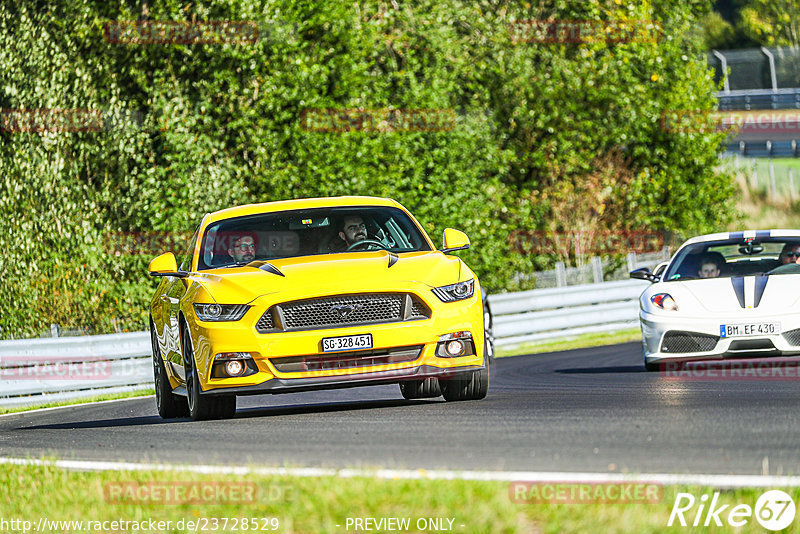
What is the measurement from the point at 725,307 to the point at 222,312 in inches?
208

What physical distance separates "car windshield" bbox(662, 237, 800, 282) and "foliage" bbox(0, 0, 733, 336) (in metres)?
11.7

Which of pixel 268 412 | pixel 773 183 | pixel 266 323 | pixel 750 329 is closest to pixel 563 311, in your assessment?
pixel 750 329

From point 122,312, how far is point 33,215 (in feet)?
7.52

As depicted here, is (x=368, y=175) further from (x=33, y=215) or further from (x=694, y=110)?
(x=694, y=110)

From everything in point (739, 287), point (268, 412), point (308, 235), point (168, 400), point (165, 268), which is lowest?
point (268, 412)

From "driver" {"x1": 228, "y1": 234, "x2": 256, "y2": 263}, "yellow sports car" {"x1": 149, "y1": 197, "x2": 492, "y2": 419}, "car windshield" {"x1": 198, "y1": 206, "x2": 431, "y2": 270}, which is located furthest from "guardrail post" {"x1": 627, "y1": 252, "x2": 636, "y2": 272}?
"driver" {"x1": 228, "y1": 234, "x2": 256, "y2": 263}

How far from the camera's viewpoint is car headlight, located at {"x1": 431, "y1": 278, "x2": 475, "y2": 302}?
369 inches

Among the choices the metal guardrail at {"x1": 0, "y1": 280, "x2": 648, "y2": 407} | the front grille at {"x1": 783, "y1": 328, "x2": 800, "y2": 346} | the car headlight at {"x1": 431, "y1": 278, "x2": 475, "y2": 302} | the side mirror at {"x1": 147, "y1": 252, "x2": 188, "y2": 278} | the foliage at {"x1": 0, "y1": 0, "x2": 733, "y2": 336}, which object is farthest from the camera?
the foliage at {"x1": 0, "y1": 0, "x2": 733, "y2": 336}

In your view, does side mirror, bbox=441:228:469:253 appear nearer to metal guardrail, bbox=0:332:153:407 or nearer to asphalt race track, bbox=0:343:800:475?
asphalt race track, bbox=0:343:800:475

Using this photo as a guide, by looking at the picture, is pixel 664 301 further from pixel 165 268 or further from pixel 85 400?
pixel 85 400

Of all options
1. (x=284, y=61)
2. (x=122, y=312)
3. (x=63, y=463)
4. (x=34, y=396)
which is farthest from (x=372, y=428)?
(x=284, y=61)

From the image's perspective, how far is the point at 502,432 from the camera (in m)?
7.75

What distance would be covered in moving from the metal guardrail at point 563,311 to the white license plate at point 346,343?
13.8 metres

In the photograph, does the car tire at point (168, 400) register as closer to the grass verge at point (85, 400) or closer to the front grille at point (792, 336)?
the grass verge at point (85, 400)
